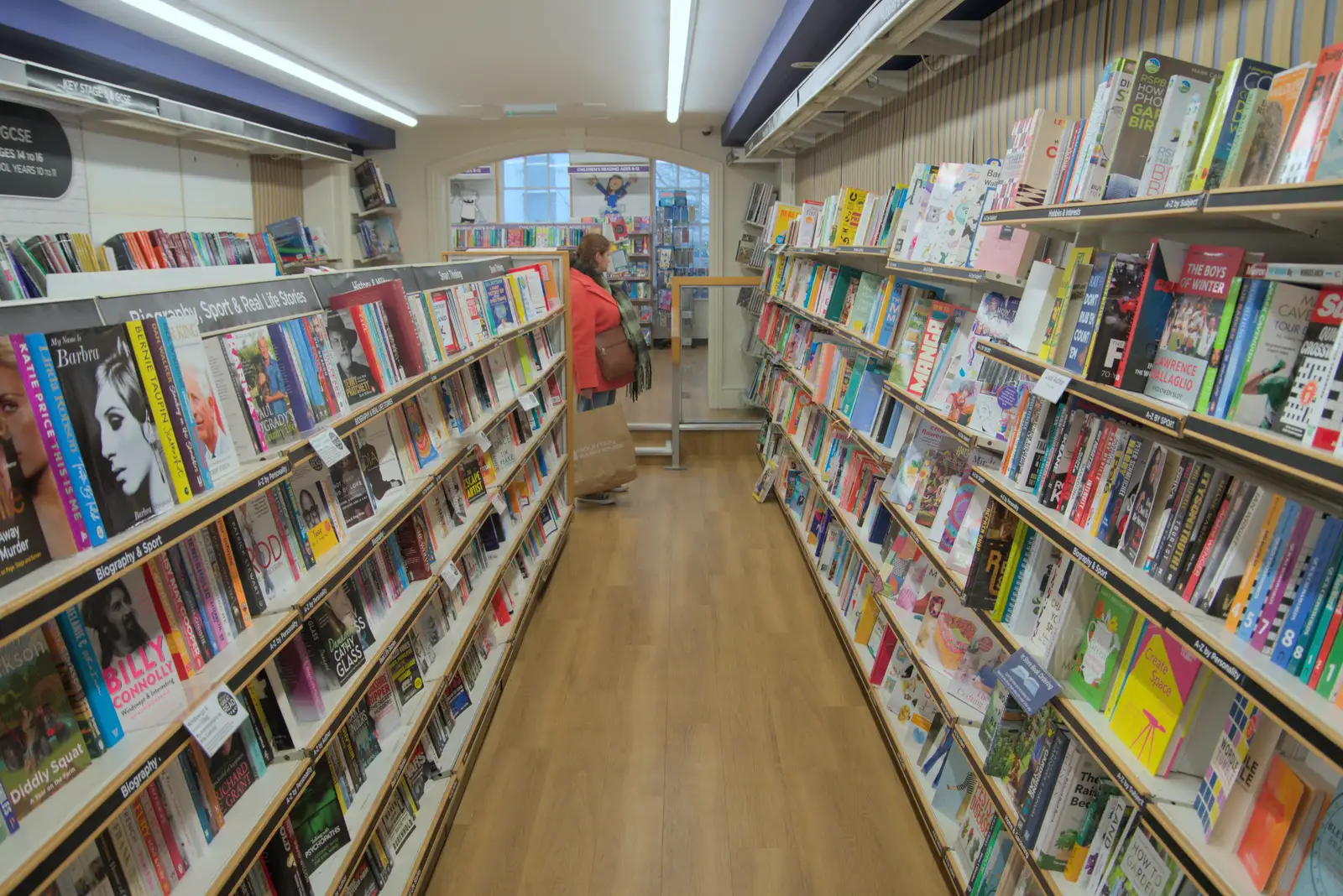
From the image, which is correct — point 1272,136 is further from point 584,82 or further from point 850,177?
point 584,82

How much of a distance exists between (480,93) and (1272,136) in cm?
692

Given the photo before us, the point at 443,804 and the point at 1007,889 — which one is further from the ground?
the point at 1007,889

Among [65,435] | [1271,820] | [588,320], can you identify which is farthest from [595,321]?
[1271,820]

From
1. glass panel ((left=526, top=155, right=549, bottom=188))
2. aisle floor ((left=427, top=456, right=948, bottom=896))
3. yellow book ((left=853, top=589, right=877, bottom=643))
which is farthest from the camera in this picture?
glass panel ((left=526, top=155, right=549, bottom=188))

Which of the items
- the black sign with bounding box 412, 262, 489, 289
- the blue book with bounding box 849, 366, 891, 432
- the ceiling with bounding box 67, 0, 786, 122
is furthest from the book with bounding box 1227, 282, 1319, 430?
the ceiling with bounding box 67, 0, 786, 122

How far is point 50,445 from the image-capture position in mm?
1162

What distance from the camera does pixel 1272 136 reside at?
4.48 feet

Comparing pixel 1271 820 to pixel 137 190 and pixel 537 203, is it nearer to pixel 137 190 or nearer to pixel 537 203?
pixel 137 190

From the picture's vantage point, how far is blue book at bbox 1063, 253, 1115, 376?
1.76m

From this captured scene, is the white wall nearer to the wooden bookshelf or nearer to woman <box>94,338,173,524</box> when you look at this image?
woman <box>94,338,173,524</box>

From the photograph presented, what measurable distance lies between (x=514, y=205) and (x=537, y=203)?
0.38m

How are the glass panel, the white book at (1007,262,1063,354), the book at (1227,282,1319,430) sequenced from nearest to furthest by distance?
the book at (1227,282,1319,430)
the white book at (1007,262,1063,354)
the glass panel

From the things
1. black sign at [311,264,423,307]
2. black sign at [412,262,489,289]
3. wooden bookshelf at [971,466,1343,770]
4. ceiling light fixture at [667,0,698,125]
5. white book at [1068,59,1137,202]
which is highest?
ceiling light fixture at [667,0,698,125]

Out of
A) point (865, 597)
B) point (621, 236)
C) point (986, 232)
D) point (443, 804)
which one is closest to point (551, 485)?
point (865, 597)
